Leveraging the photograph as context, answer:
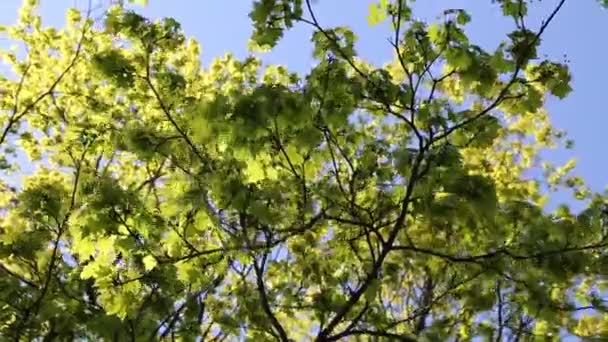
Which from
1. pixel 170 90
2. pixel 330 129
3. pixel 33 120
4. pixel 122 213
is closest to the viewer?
pixel 122 213

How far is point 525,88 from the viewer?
6.11m

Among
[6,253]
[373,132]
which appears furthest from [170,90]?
[373,132]

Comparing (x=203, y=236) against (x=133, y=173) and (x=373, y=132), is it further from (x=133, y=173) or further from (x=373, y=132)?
(x=133, y=173)

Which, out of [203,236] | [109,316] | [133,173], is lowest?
[109,316]

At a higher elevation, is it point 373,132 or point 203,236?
point 373,132

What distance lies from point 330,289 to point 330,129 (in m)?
2.13

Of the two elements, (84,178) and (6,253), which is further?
(6,253)

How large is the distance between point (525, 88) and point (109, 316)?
4.00m

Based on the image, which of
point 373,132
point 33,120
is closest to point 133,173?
point 33,120

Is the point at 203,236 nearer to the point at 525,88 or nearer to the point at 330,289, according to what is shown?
the point at 330,289

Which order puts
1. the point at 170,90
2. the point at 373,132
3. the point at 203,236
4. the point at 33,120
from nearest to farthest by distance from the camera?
the point at 170,90
the point at 203,236
the point at 373,132
the point at 33,120

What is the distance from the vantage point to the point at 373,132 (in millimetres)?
11094

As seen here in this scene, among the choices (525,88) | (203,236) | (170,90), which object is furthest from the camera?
(203,236)

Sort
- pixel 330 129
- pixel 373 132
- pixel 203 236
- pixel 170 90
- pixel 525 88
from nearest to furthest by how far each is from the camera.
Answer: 1. pixel 525 88
2. pixel 330 129
3. pixel 170 90
4. pixel 203 236
5. pixel 373 132
